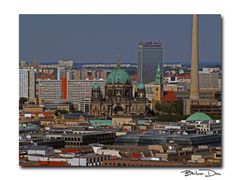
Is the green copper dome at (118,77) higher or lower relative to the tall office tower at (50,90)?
higher

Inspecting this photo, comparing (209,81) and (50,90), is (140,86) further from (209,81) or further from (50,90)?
(50,90)

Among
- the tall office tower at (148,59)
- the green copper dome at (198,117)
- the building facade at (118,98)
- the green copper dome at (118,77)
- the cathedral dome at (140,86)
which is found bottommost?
the green copper dome at (198,117)

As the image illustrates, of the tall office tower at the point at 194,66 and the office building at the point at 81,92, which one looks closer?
the tall office tower at the point at 194,66

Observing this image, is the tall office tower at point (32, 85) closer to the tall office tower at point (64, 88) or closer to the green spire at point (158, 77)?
the tall office tower at point (64, 88)

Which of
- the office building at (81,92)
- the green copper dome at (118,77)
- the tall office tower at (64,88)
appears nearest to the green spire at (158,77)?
the green copper dome at (118,77)

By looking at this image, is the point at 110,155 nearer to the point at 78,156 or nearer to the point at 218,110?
the point at 78,156

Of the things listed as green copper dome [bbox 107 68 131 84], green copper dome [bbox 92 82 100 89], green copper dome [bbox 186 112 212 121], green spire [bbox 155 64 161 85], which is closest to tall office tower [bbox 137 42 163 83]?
green spire [bbox 155 64 161 85]
